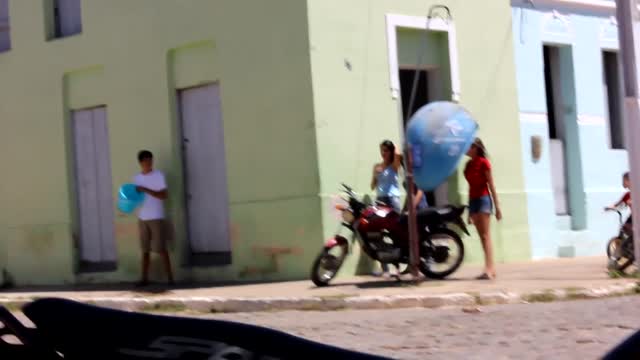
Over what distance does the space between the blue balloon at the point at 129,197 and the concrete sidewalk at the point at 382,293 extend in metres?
1.31

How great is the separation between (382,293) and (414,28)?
180 inches

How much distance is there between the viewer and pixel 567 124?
16.1m

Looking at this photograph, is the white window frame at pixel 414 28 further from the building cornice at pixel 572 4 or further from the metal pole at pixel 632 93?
the metal pole at pixel 632 93

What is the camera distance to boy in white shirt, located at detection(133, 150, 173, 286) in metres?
13.8

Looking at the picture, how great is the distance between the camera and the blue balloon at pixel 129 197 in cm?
1390

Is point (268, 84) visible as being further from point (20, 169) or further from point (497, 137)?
point (20, 169)

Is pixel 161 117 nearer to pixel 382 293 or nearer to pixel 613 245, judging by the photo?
pixel 382 293

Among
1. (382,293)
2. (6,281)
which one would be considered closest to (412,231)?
(382,293)

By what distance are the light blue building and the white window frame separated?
1.44 m

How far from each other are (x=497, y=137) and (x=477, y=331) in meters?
6.86

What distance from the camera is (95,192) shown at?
599 inches

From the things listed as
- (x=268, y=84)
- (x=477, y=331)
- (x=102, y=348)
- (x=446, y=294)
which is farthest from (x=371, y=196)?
(x=102, y=348)

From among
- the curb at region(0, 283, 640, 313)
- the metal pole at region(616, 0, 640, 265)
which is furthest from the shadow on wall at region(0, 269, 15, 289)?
the metal pole at region(616, 0, 640, 265)

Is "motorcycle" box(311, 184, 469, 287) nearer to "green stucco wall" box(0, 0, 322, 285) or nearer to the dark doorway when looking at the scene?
"green stucco wall" box(0, 0, 322, 285)
